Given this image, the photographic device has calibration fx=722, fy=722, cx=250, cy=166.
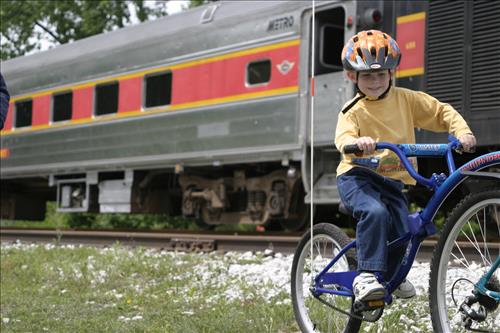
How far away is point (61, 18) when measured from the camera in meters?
25.7

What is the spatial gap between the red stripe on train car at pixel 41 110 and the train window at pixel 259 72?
558 centimetres

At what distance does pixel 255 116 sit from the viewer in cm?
1019

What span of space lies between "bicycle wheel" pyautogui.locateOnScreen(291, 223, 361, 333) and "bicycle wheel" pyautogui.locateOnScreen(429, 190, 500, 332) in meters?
0.74

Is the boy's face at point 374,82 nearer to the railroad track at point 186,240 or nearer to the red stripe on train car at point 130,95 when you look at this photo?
the railroad track at point 186,240

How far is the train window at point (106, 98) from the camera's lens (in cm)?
1269

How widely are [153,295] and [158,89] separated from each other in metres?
6.30

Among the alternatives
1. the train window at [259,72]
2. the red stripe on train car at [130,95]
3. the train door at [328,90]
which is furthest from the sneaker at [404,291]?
the red stripe on train car at [130,95]

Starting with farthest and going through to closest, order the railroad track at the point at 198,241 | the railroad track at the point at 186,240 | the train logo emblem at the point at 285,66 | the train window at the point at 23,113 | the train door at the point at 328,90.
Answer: the train window at the point at 23,113, the train logo emblem at the point at 285,66, the train door at the point at 328,90, the railroad track at the point at 186,240, the railroad track at the point at 198,241

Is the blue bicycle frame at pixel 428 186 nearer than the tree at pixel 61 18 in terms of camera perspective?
Yes

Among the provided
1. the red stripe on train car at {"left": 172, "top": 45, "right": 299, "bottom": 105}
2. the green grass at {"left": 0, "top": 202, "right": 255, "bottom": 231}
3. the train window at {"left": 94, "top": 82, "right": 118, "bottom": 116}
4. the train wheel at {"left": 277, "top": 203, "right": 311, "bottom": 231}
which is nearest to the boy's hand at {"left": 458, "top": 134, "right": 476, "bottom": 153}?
the red stripe on train car at {"left": 172, "top": 45, "right": 299, "bottom": 105}

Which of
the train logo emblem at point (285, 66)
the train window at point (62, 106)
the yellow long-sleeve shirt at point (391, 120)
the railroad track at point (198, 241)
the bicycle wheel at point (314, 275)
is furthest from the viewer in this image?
the train window at point (62, 106)

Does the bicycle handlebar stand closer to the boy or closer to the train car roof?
the boy

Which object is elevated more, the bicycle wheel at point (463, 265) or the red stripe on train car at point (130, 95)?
the red stripe on train car at point (130, 95)

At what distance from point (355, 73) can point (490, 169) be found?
2.87 ft
